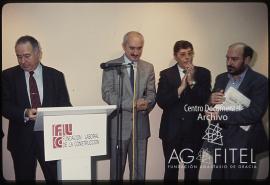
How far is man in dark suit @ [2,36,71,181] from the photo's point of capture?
349 centimetres

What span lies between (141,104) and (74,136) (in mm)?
725

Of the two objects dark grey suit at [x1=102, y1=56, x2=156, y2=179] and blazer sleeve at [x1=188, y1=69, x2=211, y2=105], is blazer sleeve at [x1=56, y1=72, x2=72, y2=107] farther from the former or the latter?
blazer sleeve at [x1=188, y1=69, x2=211, y2=105]

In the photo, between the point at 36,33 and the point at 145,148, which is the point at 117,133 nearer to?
the point at 145,148

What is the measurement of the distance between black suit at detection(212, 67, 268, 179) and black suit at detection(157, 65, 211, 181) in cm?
16

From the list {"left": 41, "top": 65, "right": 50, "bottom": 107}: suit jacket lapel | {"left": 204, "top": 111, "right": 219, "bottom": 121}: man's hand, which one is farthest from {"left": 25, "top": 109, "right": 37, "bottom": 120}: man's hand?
{"left": 204, "top": 111, "right": 219, "bottom": 121}: man's hand

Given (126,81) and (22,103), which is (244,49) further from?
(22,103)

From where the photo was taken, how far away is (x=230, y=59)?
3.56m

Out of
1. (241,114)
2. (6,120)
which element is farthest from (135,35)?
(6,120)

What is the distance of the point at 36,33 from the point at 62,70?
1.44ft

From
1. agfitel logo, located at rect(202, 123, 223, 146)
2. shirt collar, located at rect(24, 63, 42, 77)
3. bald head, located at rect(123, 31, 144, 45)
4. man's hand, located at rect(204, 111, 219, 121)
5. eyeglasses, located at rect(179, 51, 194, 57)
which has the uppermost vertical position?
bald head, located at rect(123, 31, 144, 45)

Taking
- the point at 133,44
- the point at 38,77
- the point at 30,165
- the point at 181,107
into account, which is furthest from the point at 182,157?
the point at 38,77

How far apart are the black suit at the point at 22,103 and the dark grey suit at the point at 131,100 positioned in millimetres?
446

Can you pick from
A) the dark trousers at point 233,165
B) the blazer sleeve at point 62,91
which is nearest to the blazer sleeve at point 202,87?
the dark trousers at point 233,165

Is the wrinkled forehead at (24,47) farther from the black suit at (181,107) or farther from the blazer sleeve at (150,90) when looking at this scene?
the black suit at (181,107)
